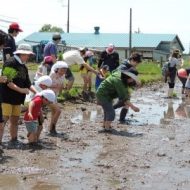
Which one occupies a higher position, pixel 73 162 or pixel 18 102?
pixel 18 102

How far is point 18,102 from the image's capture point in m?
8.52

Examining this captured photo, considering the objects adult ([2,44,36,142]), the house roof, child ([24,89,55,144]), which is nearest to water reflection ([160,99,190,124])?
child ([24,89,55,144])

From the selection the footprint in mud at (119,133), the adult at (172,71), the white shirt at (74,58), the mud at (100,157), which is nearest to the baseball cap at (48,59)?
the white shirt at (74,58)

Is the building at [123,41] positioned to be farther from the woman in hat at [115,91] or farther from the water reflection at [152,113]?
the woman in hat at [115,91]

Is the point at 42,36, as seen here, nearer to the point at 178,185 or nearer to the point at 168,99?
the point at 168,99

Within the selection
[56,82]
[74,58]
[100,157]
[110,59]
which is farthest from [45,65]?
[100,157]

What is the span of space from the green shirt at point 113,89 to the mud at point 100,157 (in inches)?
27.8

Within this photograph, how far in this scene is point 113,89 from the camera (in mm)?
10328

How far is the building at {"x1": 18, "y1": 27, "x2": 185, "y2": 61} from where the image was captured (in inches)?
2825

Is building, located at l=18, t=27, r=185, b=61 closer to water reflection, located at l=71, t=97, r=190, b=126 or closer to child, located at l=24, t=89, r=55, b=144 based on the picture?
water reflection, located at l=71, t=97, r=190, b=126

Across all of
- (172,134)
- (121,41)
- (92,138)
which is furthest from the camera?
(121,41)

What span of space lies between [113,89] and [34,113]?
2.41m

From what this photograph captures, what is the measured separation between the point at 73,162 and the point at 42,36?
229 ft

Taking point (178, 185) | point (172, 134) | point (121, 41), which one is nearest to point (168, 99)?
point (172, 134)
